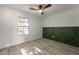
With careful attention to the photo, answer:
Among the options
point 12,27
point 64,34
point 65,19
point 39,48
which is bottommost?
point 39,48

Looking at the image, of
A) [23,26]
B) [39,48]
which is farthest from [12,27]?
[39,48]

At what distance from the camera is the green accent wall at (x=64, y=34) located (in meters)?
4.20

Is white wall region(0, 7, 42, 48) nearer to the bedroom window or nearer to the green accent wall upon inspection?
the bedroom window

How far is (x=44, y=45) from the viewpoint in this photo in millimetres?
4062

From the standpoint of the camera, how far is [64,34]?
4676 mm

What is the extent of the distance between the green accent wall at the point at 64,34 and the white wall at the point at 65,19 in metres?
0.18

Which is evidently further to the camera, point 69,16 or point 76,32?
point 69,16

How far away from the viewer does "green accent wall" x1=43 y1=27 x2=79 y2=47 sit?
4.20 metres

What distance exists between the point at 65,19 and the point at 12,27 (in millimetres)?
2331

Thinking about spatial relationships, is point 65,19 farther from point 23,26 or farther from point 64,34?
point 23,26

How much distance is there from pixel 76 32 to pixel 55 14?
3.75 feet

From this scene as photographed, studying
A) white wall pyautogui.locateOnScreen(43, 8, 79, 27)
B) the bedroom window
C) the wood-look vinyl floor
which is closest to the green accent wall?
white wall pyautogui.locateOnScreen(43, 8, 79, 27)
